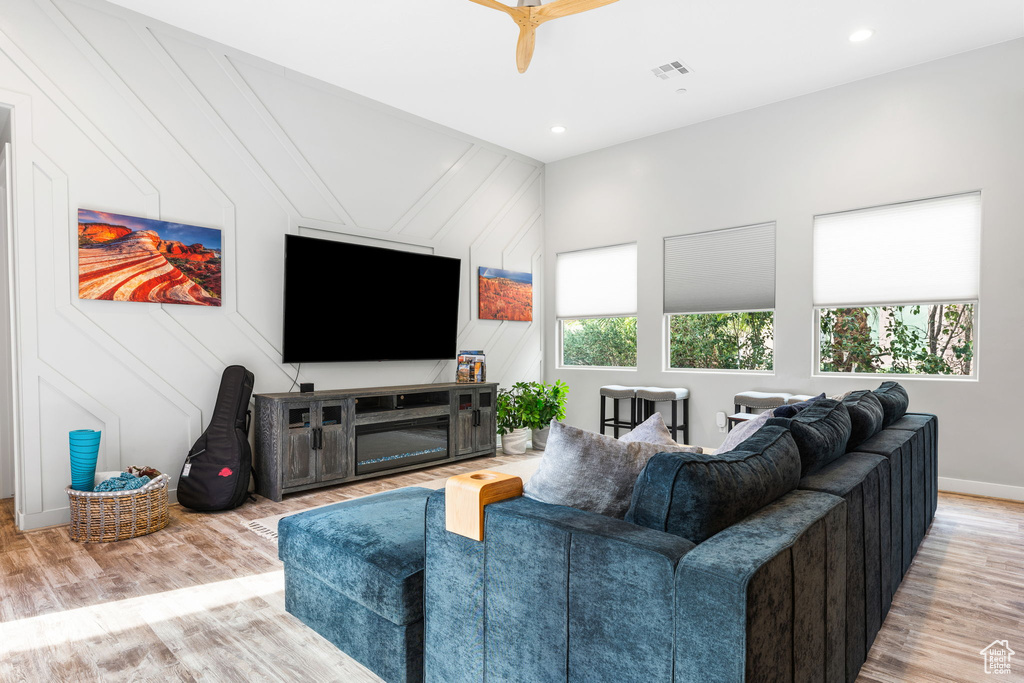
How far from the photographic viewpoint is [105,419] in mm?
3467

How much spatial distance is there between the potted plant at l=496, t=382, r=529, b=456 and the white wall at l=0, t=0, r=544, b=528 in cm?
96

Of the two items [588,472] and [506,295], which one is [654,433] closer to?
[588,472]

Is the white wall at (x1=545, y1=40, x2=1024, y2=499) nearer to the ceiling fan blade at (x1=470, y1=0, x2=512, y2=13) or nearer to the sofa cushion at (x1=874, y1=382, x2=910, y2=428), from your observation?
the sofa cushion at (x1=874, y1=382, x2=910, y2=428)

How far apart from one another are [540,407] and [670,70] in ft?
10.2

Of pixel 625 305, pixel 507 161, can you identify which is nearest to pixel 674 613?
pixel 625 305

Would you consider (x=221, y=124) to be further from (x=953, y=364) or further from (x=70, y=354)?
(x=953, y=364)

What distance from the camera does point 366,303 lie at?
4668 mm

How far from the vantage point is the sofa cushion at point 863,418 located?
229cm

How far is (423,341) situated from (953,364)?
410cm

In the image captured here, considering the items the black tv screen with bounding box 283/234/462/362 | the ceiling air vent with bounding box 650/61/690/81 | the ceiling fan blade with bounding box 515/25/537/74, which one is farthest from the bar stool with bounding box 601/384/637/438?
the ceiling fan blade with bounding box 515/25/537/74

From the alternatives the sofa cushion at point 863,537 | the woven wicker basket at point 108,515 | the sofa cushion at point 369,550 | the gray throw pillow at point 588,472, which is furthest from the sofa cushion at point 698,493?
the woven wicker basket at point 108,515

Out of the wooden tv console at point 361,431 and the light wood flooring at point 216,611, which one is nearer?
the light wood flooring at point 216,611

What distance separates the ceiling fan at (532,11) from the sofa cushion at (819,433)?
211 centimetres

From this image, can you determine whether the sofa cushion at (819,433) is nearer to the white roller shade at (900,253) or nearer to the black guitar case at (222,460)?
the white roller shade at (900,253)
